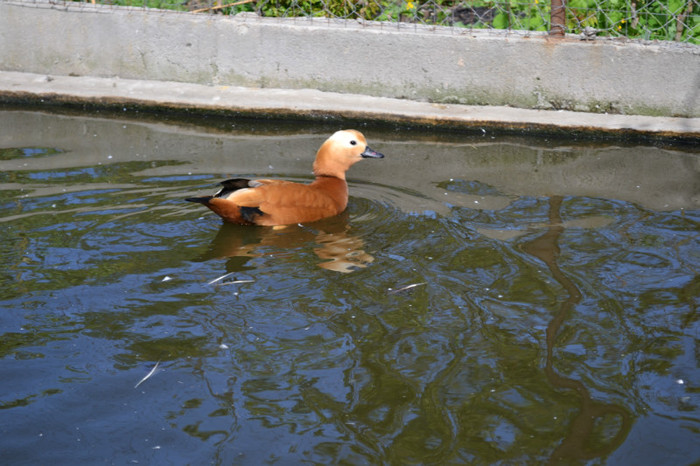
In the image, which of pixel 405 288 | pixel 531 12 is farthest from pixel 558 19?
pixel 405 288

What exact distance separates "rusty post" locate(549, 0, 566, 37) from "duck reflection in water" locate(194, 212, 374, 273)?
306 centimetres

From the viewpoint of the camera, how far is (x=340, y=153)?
19.7 feet

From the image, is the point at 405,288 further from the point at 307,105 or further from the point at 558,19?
the point at 558,19

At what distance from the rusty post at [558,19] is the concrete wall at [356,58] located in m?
0.11

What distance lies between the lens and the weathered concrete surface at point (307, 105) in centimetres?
734

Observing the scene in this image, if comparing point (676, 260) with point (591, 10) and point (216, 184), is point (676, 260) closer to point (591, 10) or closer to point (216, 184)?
point (216, 184)

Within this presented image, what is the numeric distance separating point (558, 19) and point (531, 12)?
66 cm

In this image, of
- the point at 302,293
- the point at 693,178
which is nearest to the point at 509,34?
the point at 693,178

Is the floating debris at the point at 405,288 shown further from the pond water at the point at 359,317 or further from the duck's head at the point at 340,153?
the duck's head at the point at 340,153

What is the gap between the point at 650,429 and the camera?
3297mm

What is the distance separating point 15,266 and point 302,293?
5.13 feet

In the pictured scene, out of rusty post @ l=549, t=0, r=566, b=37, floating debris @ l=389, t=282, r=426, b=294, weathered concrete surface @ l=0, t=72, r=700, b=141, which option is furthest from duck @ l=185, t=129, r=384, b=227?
rusty post @ l=549, t=0, r=566, b=37

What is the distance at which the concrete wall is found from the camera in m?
7.44

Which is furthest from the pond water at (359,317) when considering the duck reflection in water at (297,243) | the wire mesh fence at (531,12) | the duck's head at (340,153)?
the wire mesh fence at (531,12)
